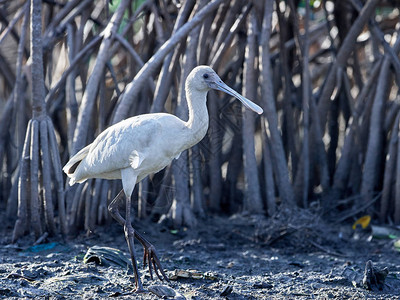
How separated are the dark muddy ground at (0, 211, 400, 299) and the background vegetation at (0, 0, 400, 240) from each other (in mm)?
345

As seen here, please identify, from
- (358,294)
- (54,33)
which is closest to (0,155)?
(54,33)

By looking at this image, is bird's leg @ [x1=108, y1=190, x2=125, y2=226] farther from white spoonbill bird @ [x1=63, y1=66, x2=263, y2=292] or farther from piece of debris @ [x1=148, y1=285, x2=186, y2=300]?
piece of debris @ [x1=148, y1=285, x2=186, y2=300]

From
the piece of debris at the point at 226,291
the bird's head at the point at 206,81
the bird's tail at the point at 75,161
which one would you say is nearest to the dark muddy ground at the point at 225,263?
the piece of debris at the point at 226,291

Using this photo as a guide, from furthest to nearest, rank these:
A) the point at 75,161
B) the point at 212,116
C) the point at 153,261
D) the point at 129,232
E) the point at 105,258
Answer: the point at 212,116 < the point at 75,161 < the point at 105,258 < the point at 129,232 < the point at 153,261

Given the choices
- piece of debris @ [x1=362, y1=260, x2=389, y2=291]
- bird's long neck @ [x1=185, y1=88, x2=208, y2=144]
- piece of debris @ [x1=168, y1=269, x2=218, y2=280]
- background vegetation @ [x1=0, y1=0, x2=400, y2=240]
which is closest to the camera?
piece of debris @ [x1=362, y1=260, x2=389, y2=291]

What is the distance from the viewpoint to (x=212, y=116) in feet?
27.9

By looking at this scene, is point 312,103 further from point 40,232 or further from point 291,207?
point 40,232

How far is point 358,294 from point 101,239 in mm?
3148

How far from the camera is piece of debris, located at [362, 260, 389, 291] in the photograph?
5.45 m

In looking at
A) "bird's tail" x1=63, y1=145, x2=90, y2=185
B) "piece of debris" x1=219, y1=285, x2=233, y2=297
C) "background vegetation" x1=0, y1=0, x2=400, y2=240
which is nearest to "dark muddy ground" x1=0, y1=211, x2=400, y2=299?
"piece of debris" x1=219, y1=285, x2=233, y2=297

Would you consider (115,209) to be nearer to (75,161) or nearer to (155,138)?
(75,161)

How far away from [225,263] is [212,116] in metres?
2.40

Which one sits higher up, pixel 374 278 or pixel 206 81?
pixel 206 81

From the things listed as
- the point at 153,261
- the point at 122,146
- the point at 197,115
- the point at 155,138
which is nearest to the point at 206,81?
the point at 197,115
